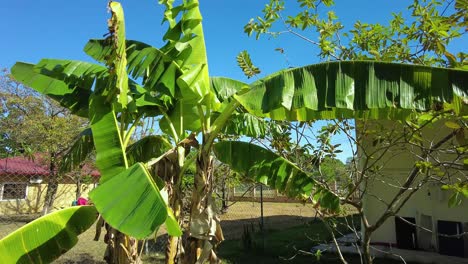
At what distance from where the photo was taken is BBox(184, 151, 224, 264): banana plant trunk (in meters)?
3.72

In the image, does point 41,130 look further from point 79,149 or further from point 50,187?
point 79,149

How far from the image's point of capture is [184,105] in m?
4.66

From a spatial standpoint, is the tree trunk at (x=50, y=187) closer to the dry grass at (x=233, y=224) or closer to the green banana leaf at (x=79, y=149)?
the dry grass at (x=233, y=224)

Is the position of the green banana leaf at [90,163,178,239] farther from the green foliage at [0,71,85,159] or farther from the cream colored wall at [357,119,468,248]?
the green foliage at [0,71,85,159]

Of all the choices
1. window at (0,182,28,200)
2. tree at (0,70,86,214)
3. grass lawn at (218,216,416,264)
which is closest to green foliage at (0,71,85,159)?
tree at (0,70,86,214)

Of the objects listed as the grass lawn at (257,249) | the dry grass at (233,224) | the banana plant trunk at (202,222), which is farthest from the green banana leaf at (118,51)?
the dry grass at (233,224)

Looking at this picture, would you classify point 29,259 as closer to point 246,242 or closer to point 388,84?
point 388,84

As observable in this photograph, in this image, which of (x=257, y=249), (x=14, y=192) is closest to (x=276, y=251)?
(x=257, y=249)

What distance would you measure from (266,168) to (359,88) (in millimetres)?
2019

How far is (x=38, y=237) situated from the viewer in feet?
11.8

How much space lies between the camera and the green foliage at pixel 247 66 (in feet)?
19.4

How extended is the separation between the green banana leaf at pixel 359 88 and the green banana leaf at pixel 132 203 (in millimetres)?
1094

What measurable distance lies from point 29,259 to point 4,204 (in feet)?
64.8

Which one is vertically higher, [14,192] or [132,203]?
[132,203]
